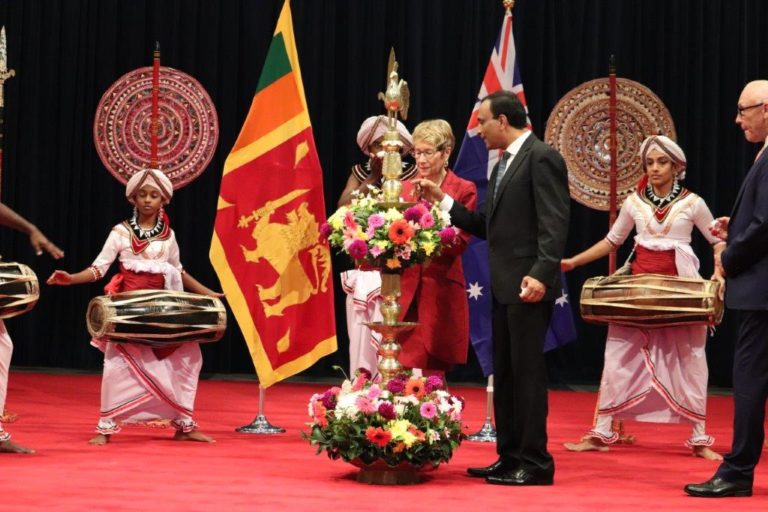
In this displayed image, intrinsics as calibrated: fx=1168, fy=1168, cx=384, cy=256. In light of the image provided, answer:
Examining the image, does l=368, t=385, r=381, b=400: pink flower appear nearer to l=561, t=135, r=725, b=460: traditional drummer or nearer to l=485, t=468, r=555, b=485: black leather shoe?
l=485, t=468, r=555, b=485: black leather shoe

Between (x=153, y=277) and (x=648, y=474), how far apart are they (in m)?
2.70

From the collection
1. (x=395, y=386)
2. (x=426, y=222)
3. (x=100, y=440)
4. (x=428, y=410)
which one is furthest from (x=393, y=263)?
(x=100, y=440)

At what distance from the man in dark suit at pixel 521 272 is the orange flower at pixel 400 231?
27cm

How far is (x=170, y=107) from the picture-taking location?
22.4 ft

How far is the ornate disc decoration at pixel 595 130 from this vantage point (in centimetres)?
667

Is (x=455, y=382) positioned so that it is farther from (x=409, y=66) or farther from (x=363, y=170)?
(x=363, y=170)

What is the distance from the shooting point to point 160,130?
6828 mm

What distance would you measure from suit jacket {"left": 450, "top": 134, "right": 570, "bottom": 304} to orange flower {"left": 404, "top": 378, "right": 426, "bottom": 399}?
0.46 metres

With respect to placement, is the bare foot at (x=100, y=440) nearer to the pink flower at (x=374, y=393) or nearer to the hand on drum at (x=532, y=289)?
the pink flower at (x=374, y=393)

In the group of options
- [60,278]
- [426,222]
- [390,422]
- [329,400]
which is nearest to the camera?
[390,422]

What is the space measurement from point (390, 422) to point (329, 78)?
5.68 meters

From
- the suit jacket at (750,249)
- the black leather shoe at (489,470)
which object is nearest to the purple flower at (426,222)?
the black leather shoe at (489,470)

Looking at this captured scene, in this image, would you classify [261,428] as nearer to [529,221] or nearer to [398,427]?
[398,427]

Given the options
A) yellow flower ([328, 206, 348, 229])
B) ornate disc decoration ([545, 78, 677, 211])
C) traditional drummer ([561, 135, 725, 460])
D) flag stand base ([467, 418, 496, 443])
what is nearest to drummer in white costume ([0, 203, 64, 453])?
yellow flower ([328, 206, 348, 229])
